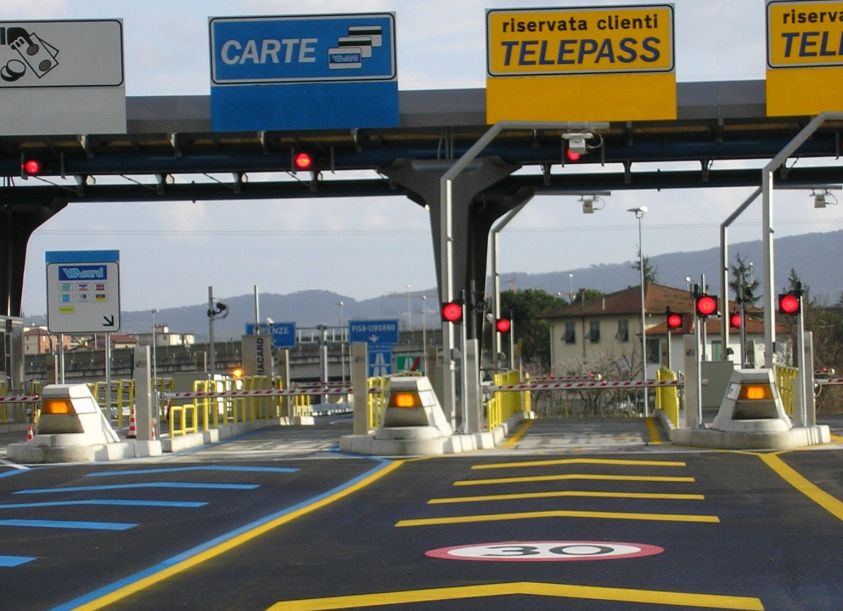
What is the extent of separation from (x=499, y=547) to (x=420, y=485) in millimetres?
5857

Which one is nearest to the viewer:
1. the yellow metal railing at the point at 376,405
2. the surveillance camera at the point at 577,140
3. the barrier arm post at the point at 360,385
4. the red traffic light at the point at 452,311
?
the barrier arm post at the point at 360,385

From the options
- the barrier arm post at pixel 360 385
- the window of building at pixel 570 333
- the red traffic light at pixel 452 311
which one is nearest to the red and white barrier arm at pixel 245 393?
the barrier arm post at pixel 360 385

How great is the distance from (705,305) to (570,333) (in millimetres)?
83294

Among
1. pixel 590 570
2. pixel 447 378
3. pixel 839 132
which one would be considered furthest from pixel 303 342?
pixel 590 570

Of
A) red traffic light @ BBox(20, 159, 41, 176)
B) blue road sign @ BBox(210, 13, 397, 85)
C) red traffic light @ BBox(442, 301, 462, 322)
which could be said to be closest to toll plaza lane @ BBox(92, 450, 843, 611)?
red traffic light @ BBox(442, 301, 462, 322)

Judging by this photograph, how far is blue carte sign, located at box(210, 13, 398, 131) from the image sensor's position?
31.0 metres

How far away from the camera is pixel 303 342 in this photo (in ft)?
359

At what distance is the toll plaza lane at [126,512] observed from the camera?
10.5 m

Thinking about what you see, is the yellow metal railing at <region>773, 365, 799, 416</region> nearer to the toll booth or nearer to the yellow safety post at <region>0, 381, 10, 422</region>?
the yellow safety post at <region>0, 381, 10, 422</region>

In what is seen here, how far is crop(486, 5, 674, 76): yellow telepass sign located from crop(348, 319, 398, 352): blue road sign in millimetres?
16501

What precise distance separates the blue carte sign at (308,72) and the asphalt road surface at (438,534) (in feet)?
41.4

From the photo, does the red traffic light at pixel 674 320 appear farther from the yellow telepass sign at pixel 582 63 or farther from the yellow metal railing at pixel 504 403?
the yellow telepass sign at pixel 582 63

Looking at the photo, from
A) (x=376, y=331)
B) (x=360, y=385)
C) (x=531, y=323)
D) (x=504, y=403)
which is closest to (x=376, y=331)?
(x=376, y=331)

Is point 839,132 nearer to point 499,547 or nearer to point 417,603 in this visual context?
point 499,547
